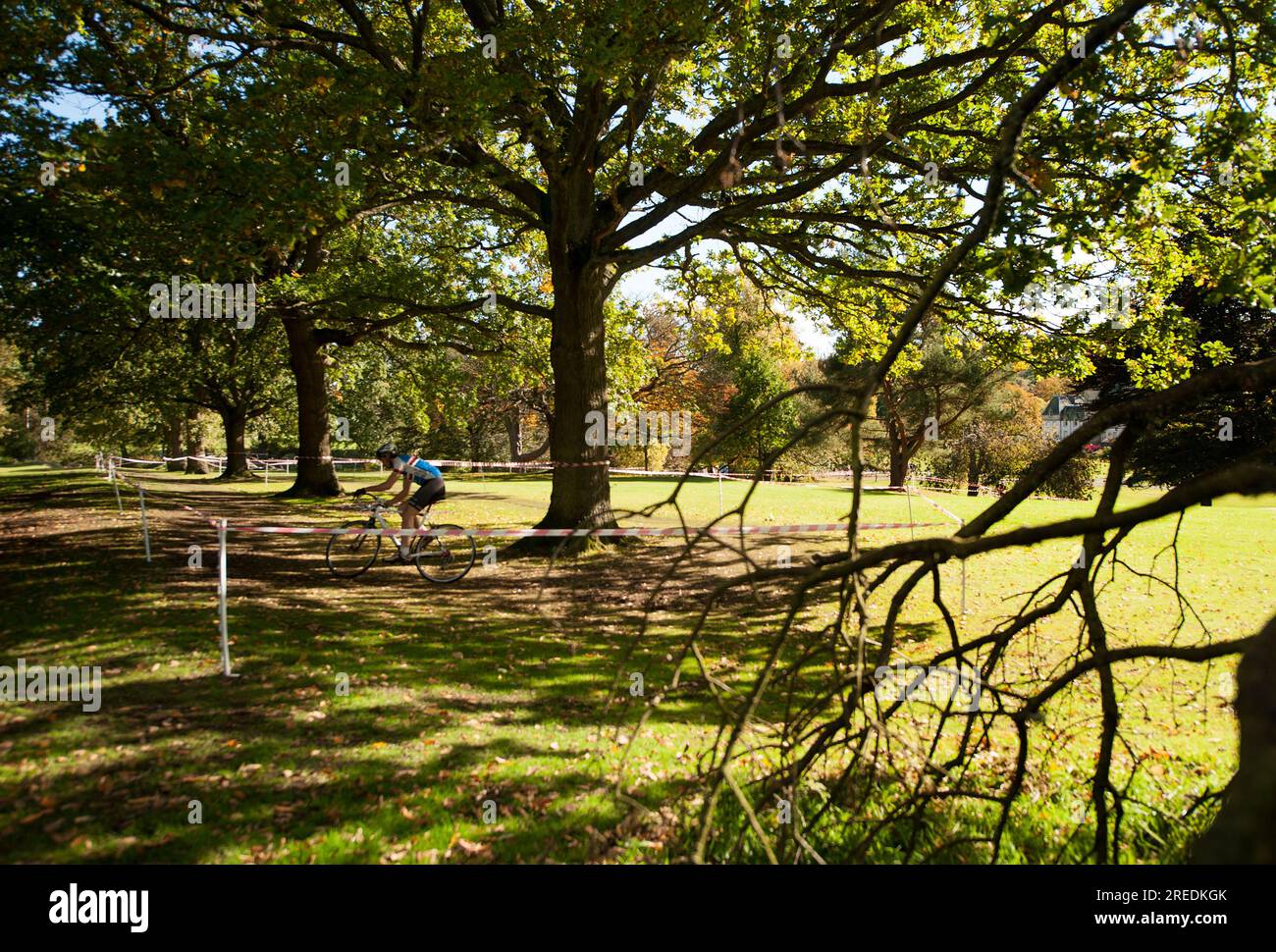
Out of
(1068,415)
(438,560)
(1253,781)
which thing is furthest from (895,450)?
(1253,781)

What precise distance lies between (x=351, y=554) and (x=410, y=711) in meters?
7.05

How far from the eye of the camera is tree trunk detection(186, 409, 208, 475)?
42.1m

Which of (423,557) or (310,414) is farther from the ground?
(310,414)

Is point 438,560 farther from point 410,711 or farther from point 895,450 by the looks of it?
point 895,450

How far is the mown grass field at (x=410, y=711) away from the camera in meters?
3.71

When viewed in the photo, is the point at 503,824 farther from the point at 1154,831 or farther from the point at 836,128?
the point at 836,128

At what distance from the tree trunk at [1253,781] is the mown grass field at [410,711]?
1304mm

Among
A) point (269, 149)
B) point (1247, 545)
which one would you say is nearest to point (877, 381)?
point (269, 149)

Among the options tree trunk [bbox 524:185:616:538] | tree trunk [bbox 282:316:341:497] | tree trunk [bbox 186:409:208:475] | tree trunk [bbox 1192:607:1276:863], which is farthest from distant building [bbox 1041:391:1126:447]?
tree trunk [bbox 186:409:208:475]

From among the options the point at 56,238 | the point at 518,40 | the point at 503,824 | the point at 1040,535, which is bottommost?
the point at 503,824

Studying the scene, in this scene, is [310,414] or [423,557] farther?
[310,414]

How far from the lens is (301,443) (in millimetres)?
21781

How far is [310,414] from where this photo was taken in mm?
21234

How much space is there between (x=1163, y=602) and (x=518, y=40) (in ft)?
38.6
